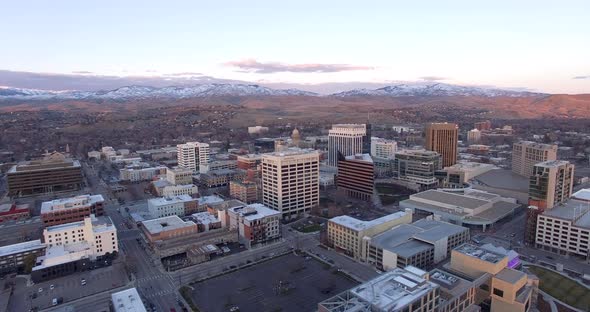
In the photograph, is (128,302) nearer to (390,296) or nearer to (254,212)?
(390,296)

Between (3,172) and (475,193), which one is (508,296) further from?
(3,172)

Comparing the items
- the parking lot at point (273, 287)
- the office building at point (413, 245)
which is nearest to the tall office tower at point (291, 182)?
the parking lot at point (273, 287)

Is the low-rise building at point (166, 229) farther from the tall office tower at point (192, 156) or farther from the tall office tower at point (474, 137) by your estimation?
the tall office tower at point (474, 137)

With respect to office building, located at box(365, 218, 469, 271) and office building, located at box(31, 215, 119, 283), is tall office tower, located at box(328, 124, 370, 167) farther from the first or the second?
office building, located at box(31, 215, 119, 283)

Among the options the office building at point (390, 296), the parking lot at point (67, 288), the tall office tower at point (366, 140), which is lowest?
the parking lot at point (67, 288)

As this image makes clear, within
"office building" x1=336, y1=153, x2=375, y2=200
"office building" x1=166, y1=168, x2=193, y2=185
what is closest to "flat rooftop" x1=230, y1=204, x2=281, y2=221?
"office building" x1=336, y1=153, x2=375, y2=200

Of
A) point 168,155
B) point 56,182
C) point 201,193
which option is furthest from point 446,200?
point 168,155
